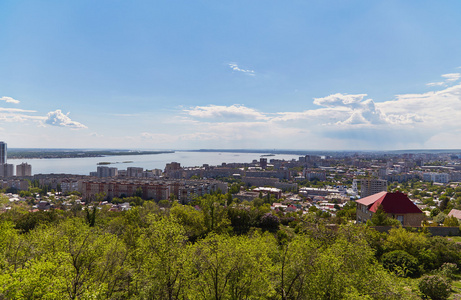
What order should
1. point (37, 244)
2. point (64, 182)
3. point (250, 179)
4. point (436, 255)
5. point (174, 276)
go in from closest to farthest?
point (174, 276), point (37, 244), point (436, 255), point (64, 182), point (250, 179)

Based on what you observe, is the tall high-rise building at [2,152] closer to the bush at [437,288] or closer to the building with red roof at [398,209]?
the building with red roof at [398,209]

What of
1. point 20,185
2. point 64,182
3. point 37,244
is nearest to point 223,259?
point 37,244

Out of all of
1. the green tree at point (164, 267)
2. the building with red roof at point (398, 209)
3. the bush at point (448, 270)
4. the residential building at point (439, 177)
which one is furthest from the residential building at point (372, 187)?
the green tree at point (164, 267)

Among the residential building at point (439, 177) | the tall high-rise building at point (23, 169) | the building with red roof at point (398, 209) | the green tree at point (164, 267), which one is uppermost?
the green tree at point (164, 267)

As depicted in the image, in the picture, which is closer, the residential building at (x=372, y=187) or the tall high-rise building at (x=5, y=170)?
the residential building at (x=372, y=187)

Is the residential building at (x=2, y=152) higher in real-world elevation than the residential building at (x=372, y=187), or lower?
higher

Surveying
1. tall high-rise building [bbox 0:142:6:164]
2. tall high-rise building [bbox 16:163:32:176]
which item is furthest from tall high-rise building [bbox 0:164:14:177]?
tall high-rise building [bbox 0:142:6:164]

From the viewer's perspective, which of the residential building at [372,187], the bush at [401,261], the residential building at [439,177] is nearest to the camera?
the bush at [401,261]

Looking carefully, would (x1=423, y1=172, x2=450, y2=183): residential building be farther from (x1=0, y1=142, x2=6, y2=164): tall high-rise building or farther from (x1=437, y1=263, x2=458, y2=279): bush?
(x1=0, y1=142, x2=6, y2=164): tall high-rise building

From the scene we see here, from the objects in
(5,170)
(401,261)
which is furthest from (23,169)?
(401,261)

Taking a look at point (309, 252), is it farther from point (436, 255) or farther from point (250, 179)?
point (250, 179)

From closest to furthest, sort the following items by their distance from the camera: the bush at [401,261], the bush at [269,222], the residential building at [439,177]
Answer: the bush at [401,261] → the bush at [269,222] → the residential building at [439,177]
